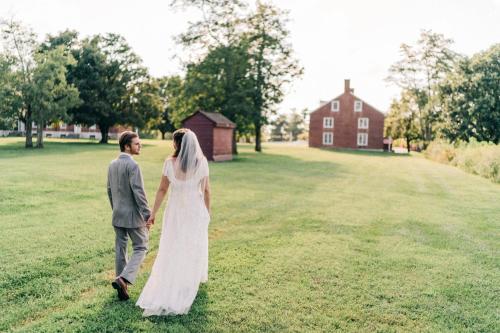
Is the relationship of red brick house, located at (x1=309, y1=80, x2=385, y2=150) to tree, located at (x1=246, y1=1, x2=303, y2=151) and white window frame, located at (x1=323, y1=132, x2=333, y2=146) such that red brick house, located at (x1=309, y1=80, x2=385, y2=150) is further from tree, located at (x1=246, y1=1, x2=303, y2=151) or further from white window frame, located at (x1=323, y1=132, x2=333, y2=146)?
tree, located at (x1=246, y1=1, x2=303, y2=151)

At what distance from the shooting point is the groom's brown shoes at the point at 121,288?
543 centimetres

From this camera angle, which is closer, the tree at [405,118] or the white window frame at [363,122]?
the white window frame at [363,122]

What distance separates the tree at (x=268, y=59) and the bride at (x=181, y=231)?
3859cm

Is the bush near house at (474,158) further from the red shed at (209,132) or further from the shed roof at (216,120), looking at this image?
the shed roof at (216,120)

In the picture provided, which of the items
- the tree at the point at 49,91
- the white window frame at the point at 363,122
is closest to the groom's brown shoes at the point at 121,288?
the tree at the point at 49,91

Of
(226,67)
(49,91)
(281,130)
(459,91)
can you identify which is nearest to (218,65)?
(226,67)

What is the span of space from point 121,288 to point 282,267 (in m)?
2.84

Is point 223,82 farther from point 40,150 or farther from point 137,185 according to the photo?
point 137,185

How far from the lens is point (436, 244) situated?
8906 millimetres

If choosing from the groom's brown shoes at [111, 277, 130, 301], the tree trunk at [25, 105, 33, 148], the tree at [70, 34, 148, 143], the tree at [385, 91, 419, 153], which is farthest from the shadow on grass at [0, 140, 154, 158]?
the tree at [385, 91, 419, 153]

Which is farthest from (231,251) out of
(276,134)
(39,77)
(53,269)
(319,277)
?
(276,134)

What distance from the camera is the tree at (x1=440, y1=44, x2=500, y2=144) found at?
42906 millimetres

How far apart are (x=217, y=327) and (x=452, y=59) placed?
63.2 metres

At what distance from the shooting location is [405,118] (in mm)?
66562
